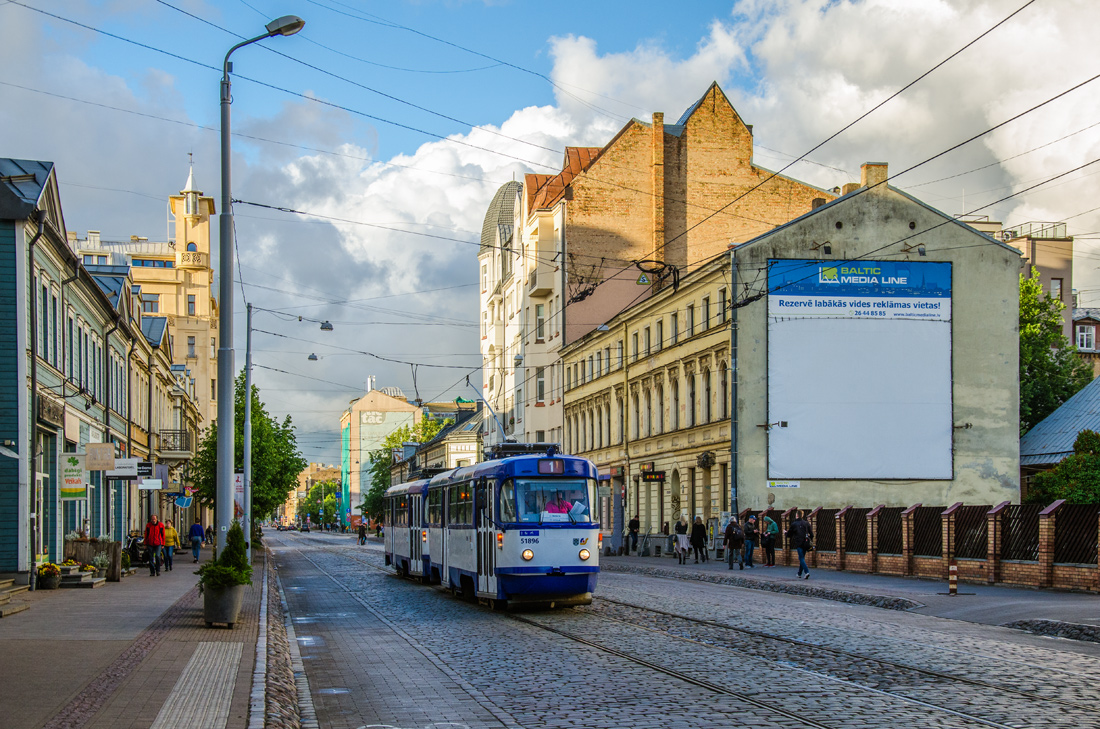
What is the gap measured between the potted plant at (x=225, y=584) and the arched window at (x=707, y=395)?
96.3 feet

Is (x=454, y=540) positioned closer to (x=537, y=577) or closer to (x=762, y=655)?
(x=537, y=577)

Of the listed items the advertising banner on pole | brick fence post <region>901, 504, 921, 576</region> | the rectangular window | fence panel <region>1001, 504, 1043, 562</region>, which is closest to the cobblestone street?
fence panel <region>1001, 504, 1043, 562</region>

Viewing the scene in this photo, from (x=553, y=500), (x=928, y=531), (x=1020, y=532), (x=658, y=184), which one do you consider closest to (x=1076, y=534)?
(x=1020, y=532)

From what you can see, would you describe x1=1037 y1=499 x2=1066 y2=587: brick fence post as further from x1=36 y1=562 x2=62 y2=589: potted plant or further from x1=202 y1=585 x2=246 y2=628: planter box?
x1=36 y1=562 x2=62 y2=589: potted plant

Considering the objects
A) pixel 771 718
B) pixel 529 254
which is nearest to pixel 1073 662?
pixel 771 718

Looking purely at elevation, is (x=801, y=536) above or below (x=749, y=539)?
above

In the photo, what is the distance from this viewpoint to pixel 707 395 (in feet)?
147

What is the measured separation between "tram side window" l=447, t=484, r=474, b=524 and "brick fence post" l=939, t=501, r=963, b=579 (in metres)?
11.5

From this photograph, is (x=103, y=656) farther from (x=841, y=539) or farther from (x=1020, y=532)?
(x=841, y=539)

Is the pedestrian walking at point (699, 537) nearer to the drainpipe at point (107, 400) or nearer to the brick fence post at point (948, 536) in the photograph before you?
the brick fence post at point (948, 536)

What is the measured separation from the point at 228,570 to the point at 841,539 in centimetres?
2117

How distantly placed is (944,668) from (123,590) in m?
18.5

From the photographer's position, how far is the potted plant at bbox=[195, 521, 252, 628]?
16.6 meters

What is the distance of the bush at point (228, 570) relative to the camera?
54.5 ft
